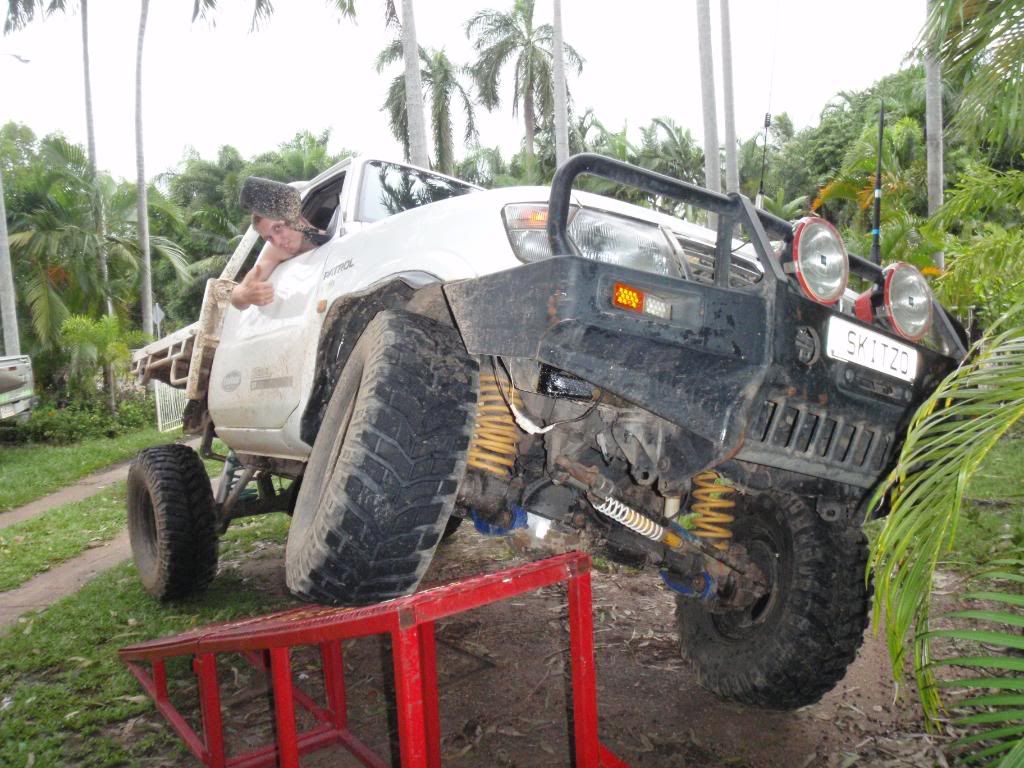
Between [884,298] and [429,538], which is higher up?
[884,298]

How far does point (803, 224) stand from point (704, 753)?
6.39ft

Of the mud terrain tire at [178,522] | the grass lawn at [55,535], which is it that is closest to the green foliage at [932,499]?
the mud terrain tire at [178,522]

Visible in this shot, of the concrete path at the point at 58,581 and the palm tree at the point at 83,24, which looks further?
the palm tree at the point at 83,24

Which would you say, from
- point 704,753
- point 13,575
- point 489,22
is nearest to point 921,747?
point 704,753

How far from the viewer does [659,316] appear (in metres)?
1.92

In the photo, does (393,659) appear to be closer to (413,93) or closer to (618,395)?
(618,395)

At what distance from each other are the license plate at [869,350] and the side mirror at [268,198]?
6.14 feet

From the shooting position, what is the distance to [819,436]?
2100 millimetres

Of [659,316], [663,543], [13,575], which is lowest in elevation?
[13,575]

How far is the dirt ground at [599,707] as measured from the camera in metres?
2.84

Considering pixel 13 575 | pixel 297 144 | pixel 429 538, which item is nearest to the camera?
pixel 429 538

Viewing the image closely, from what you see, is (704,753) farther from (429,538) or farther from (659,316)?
(659,316)

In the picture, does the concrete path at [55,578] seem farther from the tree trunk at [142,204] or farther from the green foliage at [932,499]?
the tree trunk at [142,204]

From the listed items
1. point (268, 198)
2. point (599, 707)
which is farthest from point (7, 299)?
point (599, 707)
